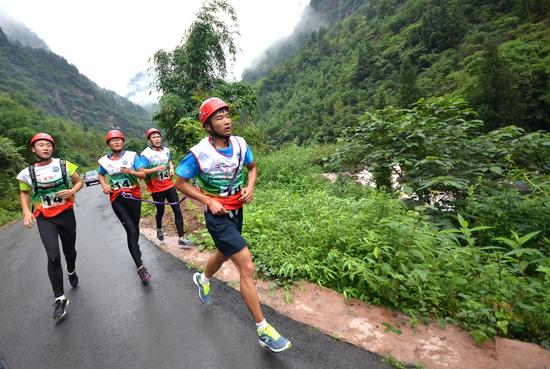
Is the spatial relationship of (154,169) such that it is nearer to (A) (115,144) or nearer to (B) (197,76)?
(A) (115,144)

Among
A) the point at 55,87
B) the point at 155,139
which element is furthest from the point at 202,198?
the point at 55,87

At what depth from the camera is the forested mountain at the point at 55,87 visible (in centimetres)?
11894

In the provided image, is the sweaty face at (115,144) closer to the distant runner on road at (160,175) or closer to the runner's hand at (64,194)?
the distant runner on road at (160,175)

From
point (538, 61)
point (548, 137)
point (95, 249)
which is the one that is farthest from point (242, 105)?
point (538, 61)

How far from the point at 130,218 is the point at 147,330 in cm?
190

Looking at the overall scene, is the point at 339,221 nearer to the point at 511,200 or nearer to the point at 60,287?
the point at 511,200

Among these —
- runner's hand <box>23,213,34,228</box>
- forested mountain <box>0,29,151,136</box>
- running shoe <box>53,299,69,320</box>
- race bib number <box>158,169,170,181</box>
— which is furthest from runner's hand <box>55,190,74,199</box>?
forested mountain <box>0,29,151,136</box>

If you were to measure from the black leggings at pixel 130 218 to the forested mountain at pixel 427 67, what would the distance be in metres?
4.47

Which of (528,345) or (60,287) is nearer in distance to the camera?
(528,345)

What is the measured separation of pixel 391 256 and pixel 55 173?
13.9 ft

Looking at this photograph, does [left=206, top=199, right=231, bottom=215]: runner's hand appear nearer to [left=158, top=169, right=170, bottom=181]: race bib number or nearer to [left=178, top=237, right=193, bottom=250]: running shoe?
[left=178, top=237, right=193, bottom=250]: running shoe

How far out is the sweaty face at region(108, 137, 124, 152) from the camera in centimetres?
416

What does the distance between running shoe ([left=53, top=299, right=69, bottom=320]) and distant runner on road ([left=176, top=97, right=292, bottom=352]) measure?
2.40 meters

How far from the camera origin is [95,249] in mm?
5898
